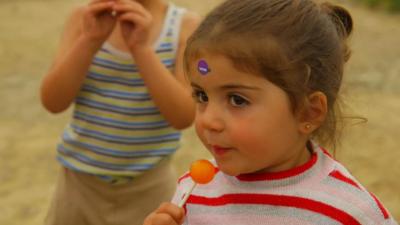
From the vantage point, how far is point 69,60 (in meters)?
1.93

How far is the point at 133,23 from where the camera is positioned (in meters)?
1.87

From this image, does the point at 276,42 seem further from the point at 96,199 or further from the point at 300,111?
the point at 96,199

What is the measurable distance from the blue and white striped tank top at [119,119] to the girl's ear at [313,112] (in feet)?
2.45

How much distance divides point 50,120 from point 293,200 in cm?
332

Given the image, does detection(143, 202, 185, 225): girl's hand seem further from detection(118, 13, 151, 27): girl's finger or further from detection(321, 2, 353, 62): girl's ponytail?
detection(118, 13, 151, 27): girl's finger

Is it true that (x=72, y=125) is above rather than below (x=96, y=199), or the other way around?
above

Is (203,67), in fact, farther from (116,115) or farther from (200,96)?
(116,115)

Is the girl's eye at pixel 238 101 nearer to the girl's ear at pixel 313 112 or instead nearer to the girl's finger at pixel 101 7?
the girl's ear at pixel 313 112

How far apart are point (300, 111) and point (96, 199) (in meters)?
0.95

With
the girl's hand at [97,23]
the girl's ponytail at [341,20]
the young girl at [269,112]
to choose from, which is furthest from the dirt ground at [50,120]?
the girl's hand at [97,23]

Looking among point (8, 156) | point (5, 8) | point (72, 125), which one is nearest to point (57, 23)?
point (5, 8)

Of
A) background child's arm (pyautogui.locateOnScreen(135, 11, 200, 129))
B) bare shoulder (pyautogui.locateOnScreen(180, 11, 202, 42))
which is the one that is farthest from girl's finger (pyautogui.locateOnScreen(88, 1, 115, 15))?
bare shoulder (pyautogui.locateOnScreen(180, 11, 202, 42))

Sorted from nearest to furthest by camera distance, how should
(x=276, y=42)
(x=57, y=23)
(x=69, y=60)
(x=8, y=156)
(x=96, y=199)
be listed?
(x=276, y=42) → (x=69, y=60) → (x=96, y=199) → (x=8, y=156) → (x=57, y=23)

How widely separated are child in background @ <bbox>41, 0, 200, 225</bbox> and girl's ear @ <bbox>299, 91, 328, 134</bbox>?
25.6 inches
